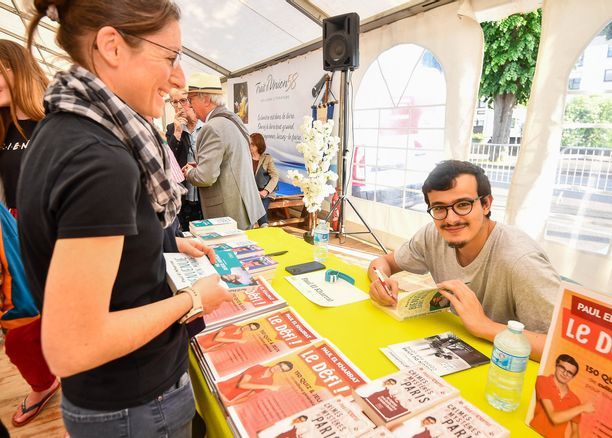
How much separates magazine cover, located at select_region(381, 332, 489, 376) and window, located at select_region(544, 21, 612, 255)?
2238 millimetres

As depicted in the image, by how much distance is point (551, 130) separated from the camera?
8.50ft

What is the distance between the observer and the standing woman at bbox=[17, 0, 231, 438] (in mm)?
470

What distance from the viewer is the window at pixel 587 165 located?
238 centimetres

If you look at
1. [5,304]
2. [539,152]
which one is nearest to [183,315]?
[5,304]

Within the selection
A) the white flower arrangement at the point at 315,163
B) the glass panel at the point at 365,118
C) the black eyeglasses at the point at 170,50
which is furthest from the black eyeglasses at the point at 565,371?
the glass panel at the point at 365,118

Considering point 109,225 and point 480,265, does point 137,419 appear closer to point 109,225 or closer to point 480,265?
point 109,225

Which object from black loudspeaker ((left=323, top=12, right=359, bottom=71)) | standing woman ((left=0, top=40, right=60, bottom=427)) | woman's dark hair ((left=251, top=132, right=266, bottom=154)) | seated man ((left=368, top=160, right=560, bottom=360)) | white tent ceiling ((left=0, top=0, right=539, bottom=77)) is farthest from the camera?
woman's dark hair ((left=251, top=132, right=266, bottom=154))

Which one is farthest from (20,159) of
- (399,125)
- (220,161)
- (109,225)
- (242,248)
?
(399,125)

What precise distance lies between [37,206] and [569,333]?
95cm

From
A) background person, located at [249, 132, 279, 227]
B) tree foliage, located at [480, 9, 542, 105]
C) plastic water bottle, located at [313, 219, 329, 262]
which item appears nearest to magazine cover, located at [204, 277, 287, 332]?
plastic water bottle, located at [313, 219, 329, 262]

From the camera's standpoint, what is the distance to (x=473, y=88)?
3.09 meters

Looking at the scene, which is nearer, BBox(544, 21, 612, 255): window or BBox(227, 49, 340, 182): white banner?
BBox(544, 21, 612, 255): window

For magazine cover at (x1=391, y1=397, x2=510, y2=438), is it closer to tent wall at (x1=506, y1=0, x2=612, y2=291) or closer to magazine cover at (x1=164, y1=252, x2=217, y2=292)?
magazine cover at (x1=164, y1=252, x2=217, y2=292)

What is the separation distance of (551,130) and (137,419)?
3.11m
